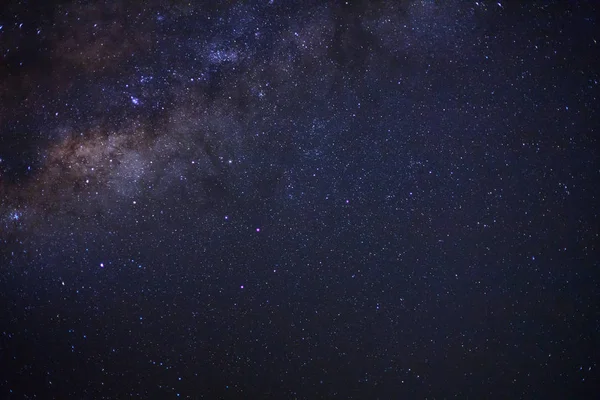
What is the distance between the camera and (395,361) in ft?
6.59

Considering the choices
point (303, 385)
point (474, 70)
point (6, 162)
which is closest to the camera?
point (474, 70)

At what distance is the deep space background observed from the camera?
1.97 m

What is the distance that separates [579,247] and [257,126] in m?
2.15

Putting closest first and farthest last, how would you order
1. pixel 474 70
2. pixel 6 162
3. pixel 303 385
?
pixel 474 70 < pixel 303 385 < pixel 6 162

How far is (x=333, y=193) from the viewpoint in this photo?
79.7 inches

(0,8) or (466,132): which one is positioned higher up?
(0,8)

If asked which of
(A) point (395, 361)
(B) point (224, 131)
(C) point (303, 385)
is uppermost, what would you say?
(B) point (224, 131)

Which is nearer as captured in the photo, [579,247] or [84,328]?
[579,247]

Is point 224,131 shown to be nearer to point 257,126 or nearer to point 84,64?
point 257,126

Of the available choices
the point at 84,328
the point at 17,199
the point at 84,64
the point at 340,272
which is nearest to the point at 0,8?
the point at 84,64

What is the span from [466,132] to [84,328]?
2.80 m

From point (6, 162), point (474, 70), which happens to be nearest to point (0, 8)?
point (6, 162)

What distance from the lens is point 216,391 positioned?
83.7 inches

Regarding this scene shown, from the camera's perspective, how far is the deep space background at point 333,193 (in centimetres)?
197
